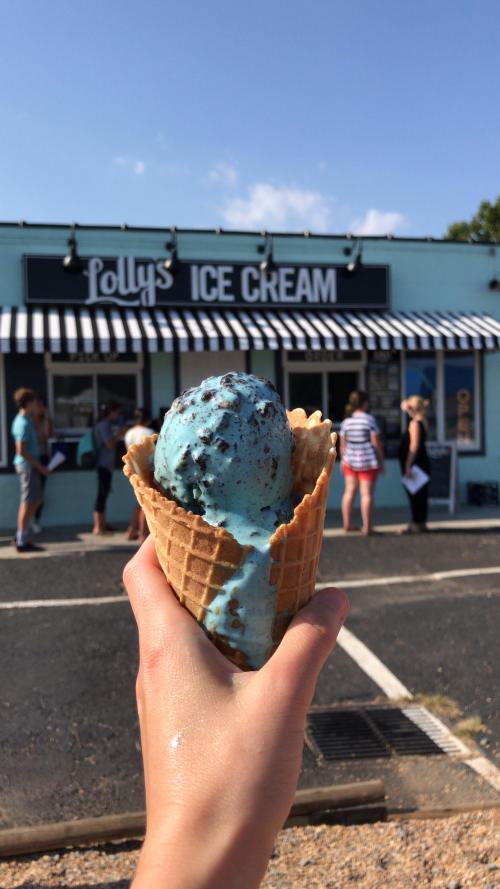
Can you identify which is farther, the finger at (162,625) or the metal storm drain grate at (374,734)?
the metal storm drain grate at (374,734)

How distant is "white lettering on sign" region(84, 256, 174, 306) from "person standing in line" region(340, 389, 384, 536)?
4117 mm

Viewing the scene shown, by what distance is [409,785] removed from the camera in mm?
3580

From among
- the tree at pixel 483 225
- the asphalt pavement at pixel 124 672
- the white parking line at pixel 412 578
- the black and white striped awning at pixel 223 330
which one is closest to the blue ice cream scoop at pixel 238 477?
the asphalt pavement at pixel 124 672

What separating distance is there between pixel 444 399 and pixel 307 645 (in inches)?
485

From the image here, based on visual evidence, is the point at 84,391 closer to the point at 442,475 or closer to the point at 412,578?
the point at 442,475

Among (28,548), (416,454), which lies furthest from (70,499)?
(416,454)

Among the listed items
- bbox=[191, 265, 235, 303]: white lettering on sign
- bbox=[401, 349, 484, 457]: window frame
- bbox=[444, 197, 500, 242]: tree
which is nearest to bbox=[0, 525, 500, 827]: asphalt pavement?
bbox=[401, 349, 484, 457]: window frame

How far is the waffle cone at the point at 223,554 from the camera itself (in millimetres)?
1797

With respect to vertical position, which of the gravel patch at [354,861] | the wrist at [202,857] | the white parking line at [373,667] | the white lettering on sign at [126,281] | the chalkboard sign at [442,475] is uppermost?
the white lettering on sign at [126,281]

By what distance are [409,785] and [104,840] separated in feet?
5.15

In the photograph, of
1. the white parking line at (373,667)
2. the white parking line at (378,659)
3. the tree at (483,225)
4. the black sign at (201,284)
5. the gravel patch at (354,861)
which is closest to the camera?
the gravel patch at (354,861)

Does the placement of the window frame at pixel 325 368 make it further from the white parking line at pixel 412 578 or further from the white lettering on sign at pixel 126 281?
the white parking line at pixel 412 578

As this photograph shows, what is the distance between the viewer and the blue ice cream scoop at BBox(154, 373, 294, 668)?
1.79 meters

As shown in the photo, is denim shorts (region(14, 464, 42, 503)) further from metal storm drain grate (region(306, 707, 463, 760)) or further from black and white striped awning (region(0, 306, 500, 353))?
metal storm drain grate (region(306, 707, 463, 760))
